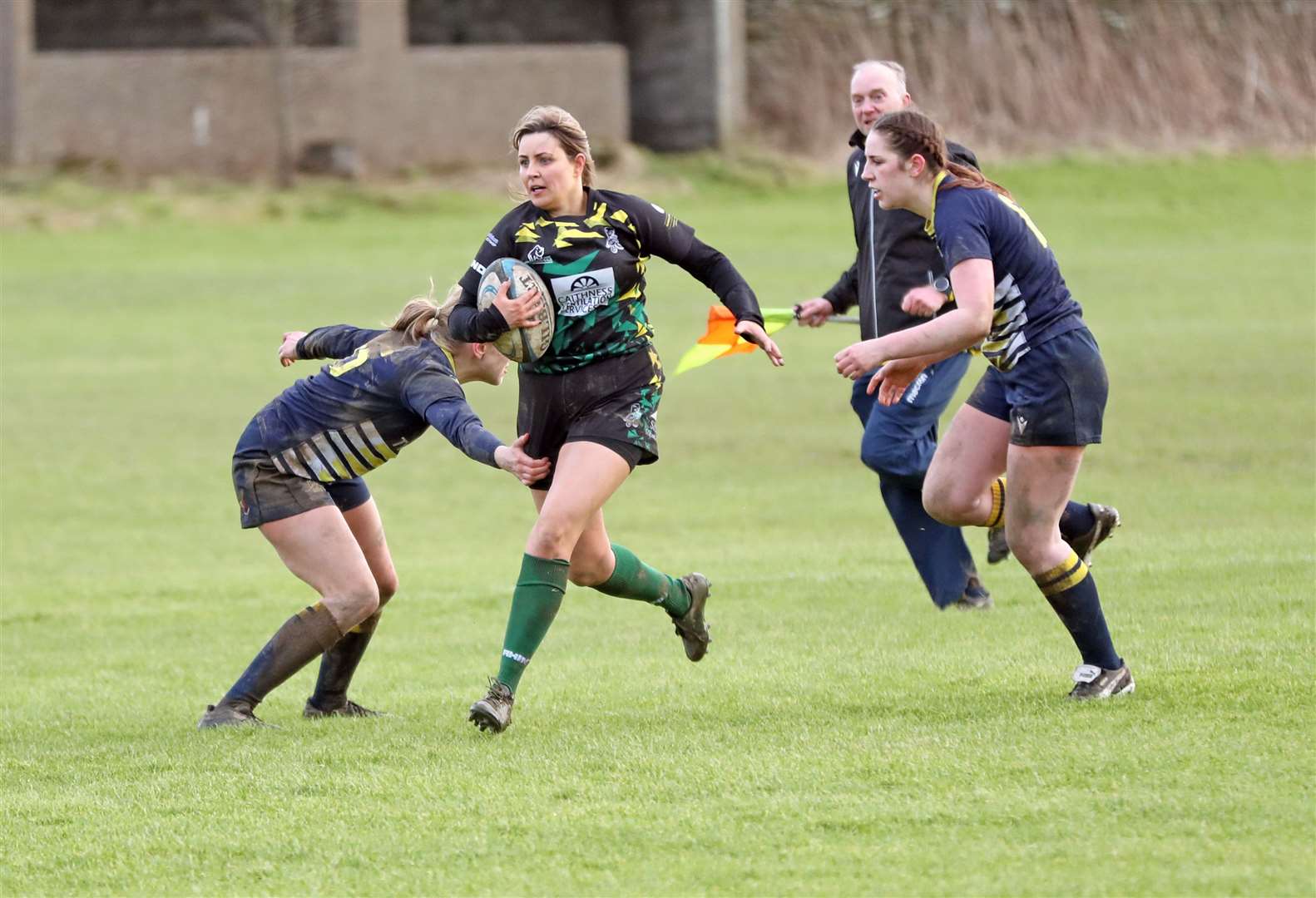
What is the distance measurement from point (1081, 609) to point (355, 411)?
2461mm

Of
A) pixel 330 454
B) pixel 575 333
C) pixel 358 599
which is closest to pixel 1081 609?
pixel 575 333

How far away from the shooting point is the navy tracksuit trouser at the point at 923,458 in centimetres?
786

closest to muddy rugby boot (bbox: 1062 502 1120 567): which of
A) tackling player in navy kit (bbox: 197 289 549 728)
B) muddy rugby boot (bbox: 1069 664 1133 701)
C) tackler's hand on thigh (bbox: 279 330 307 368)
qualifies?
muddy rugby boot (bbox: 1069 664 1133 701)

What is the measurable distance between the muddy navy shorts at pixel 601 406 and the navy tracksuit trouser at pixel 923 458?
2010mm

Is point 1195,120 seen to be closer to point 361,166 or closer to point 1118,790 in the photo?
point 361,166

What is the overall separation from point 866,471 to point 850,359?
25.1ft

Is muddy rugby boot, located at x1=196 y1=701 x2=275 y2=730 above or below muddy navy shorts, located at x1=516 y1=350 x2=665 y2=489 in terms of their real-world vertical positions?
below

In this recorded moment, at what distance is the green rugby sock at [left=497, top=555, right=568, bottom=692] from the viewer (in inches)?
229

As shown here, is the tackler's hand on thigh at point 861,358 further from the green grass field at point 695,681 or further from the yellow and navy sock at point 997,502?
the yellow and navy sock at point 997,502

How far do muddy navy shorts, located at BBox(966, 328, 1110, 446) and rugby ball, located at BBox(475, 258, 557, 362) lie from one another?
151cm

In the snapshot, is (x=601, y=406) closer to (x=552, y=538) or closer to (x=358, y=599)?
(x=552, y=538)

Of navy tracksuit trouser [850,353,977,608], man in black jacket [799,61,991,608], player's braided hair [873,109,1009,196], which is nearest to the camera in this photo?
player's braided hair [873,109,1009,196]

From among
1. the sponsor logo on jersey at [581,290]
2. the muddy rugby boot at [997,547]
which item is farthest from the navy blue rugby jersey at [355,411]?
the muddy rugby boot at [997,547]

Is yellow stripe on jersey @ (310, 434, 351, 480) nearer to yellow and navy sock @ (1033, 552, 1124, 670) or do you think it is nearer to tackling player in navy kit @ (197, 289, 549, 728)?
tackling player in navy kit @ (197, 289, 549, 728)
